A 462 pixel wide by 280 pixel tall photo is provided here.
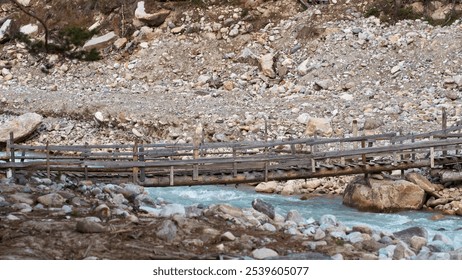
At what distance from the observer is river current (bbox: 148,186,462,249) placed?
16.6 metres

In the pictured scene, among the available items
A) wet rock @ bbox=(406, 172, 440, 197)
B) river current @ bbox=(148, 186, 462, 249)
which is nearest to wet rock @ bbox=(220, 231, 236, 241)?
river current @ bbox=(148, 186, 462, 249)

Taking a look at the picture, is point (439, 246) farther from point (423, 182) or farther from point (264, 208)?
point (423, 182)

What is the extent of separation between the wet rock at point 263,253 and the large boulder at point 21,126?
22.1m

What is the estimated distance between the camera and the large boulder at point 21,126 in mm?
30891

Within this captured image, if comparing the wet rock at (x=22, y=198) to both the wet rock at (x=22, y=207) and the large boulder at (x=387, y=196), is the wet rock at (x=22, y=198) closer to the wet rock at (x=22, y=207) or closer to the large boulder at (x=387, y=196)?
the wet rock at (x=22, y=207)

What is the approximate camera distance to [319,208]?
64.0 ft

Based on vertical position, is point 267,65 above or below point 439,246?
above

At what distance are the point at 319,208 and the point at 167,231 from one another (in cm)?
862

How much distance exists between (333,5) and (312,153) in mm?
22167

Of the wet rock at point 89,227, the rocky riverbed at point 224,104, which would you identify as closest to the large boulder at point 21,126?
the rocky riverbed at point 224,104

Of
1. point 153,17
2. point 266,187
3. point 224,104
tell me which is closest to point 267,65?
point 224,104

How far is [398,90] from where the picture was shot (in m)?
31.1

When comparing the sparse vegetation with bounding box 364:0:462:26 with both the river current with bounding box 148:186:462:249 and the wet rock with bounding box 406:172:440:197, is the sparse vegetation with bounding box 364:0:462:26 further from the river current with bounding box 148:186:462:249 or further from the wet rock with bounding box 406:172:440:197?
the river current with bounding box 148:186:462:249
